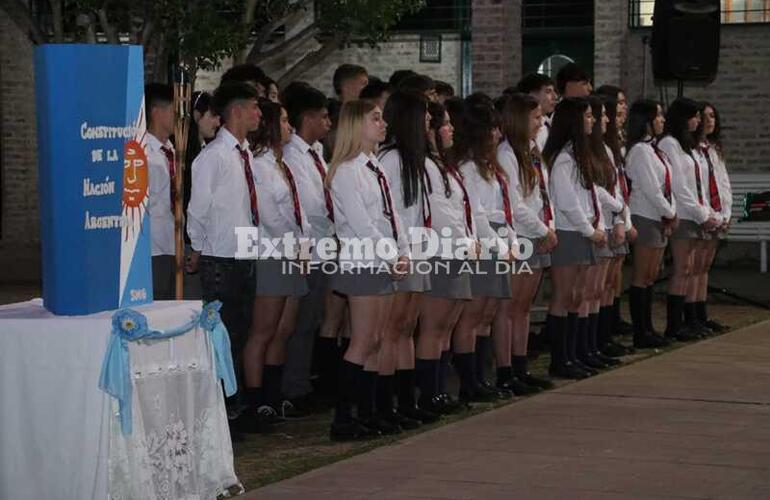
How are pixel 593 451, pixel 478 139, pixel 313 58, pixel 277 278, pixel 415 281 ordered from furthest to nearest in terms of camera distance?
pixel 313 58
pixel 478 139
pixel 277 278
pixel 415 281
pixel 593 451

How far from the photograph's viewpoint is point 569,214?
11852 millimetres

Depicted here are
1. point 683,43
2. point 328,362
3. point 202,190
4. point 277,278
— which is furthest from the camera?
point 683,43

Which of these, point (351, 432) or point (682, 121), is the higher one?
point (682, 121)

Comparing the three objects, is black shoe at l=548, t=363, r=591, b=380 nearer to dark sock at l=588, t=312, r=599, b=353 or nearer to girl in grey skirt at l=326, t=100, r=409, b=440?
dark sock at l=588, t=312, r=599, b=353

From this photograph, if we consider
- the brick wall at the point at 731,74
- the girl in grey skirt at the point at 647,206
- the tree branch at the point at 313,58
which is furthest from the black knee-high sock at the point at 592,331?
the brick wall at the point at 731,74

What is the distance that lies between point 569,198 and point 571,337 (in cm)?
103

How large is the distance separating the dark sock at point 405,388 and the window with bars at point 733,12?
1205 centimetres

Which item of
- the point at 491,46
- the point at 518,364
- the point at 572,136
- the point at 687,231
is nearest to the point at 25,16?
the point at 491,46

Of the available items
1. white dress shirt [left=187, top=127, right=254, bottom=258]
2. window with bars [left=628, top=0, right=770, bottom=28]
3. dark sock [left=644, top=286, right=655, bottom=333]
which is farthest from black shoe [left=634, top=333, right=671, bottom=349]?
window with bars [left=628, top=0, right=770, bottom=28]

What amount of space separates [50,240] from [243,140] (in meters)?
3.21

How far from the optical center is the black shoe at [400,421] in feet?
32.3

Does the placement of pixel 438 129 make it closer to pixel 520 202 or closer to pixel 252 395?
pixel 520 202

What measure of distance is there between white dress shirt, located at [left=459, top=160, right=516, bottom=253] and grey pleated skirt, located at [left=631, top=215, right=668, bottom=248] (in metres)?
2.73

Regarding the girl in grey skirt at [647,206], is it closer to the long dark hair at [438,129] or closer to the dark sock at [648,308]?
the dark sock at [648,308]
